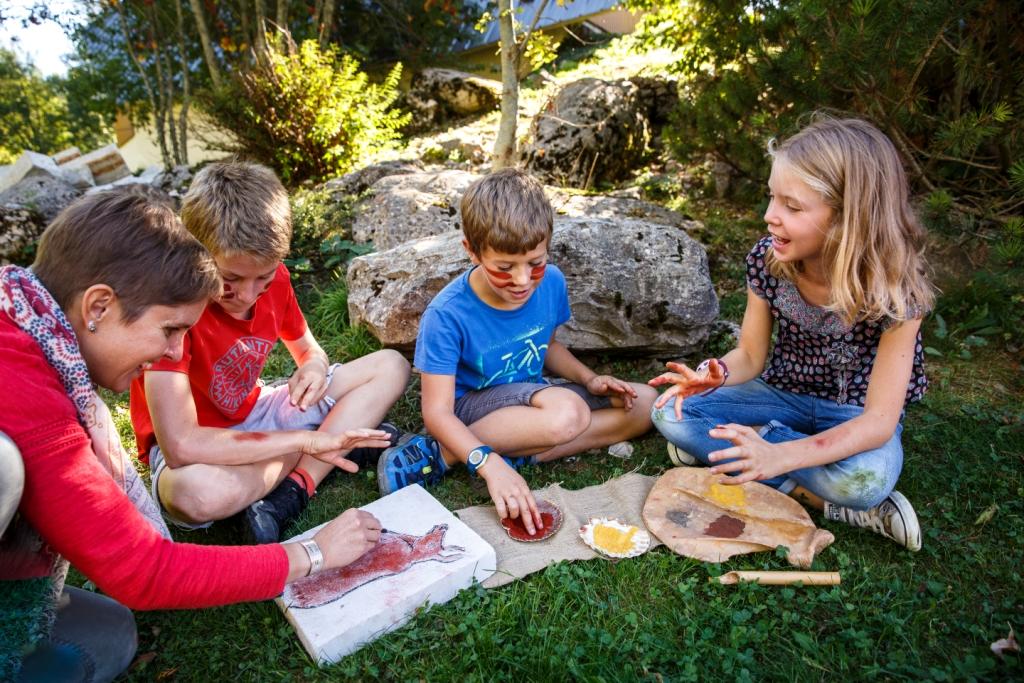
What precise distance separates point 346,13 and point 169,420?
392 inches

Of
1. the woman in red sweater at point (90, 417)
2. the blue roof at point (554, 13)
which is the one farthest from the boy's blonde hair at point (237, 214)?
the blue roof at point (554, 13)

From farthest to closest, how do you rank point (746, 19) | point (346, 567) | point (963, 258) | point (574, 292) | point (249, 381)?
point (746, 19) → point (963, 258) → point (574, 292) → point (249, 381) → point (346, 567)

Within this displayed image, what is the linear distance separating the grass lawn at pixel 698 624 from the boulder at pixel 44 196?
444 cm

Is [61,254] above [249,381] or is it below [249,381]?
above

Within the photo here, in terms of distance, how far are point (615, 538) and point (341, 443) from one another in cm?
102

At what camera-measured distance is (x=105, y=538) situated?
1388 mm

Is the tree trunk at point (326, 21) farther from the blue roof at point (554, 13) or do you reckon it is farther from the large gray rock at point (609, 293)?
the large gray rock at point (609, 293)

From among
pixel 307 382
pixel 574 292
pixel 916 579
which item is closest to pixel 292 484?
pixel 307 382

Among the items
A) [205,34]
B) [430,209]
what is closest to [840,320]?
[430,209]

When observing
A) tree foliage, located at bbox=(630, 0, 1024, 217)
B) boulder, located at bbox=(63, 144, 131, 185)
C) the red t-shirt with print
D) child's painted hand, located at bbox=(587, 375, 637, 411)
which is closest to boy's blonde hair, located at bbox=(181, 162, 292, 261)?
the red t-shirt with print

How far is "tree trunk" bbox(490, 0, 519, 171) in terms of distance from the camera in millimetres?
4516

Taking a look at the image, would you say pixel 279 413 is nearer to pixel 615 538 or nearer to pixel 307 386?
pixel 307 386

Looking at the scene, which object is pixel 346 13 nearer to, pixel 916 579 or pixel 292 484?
pixel 292 484

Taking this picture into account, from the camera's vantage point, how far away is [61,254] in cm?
148
